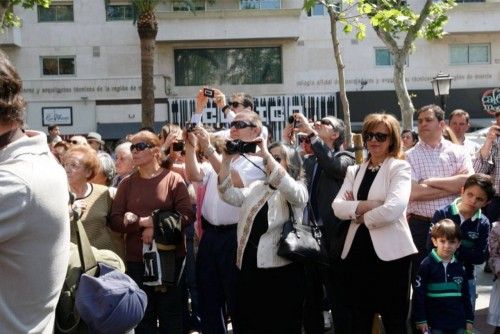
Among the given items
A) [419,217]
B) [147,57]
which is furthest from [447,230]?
[147,57]

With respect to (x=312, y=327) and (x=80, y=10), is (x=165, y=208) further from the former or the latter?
(x=80, y=10)

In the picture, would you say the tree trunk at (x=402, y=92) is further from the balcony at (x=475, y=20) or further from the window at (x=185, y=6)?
the window at (x=185, y=6)

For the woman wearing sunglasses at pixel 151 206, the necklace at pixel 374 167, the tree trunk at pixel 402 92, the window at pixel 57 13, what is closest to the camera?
the necklace at pixel 374 167

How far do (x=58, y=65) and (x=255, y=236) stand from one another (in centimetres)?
2650

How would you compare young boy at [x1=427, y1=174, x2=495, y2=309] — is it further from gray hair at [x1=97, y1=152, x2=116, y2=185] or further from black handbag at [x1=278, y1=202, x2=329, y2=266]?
gray hair at [x1=97, y1=152, x2=116, y2=185]

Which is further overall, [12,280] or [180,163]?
[180,163]

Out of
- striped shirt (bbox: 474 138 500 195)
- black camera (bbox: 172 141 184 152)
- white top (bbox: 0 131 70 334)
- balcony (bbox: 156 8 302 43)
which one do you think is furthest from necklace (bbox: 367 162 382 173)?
balcony (bbox: 156 8 302 43)

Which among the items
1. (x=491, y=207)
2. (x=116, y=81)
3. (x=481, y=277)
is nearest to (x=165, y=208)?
(x=491, y=207)

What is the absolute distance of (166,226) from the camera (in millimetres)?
5398

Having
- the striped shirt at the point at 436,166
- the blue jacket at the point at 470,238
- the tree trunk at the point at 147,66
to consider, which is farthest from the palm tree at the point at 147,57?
the blue jacket at the point at 470,238

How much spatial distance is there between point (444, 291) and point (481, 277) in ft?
12.2

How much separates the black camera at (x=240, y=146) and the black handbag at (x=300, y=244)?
1.73ft

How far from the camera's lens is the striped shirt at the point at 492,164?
23.8 ft

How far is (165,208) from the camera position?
5609 mm
